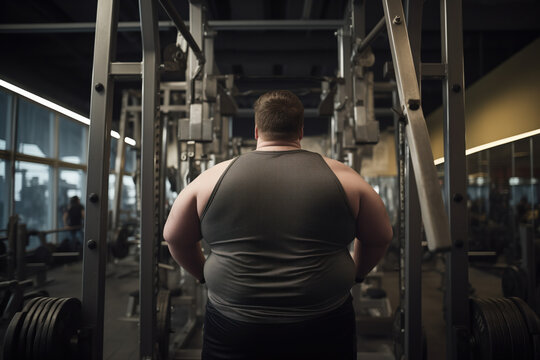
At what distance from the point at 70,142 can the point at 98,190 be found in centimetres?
472

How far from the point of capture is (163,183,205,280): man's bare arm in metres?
1.01

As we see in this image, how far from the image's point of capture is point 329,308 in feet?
3.19

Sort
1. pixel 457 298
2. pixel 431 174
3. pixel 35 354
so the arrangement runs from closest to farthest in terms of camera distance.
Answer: pixel 431 174
pixel 35 354
pixel 457 298

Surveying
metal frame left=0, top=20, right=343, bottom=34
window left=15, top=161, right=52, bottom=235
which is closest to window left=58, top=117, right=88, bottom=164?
window left=15, top=161, right=52, bottom=235

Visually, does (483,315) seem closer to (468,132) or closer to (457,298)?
(457,298)

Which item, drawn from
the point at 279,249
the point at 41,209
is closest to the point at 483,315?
the point at 279,249

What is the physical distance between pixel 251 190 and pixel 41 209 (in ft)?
16.2

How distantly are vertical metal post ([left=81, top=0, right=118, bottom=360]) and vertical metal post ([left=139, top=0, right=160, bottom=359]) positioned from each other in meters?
0.13

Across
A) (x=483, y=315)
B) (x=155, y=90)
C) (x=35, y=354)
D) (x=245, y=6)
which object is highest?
(x=245, y=6)

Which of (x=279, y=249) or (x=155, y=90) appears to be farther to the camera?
(x=155, y=90)

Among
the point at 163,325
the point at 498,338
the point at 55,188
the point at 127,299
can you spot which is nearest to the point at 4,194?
the point at 55,188

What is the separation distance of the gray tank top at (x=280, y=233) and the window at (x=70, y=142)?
5.07m

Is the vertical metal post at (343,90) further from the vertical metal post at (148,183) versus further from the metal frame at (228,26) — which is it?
the vertical metal post at (148,183)

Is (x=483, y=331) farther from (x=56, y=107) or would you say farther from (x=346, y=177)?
(x=56, y=107)
